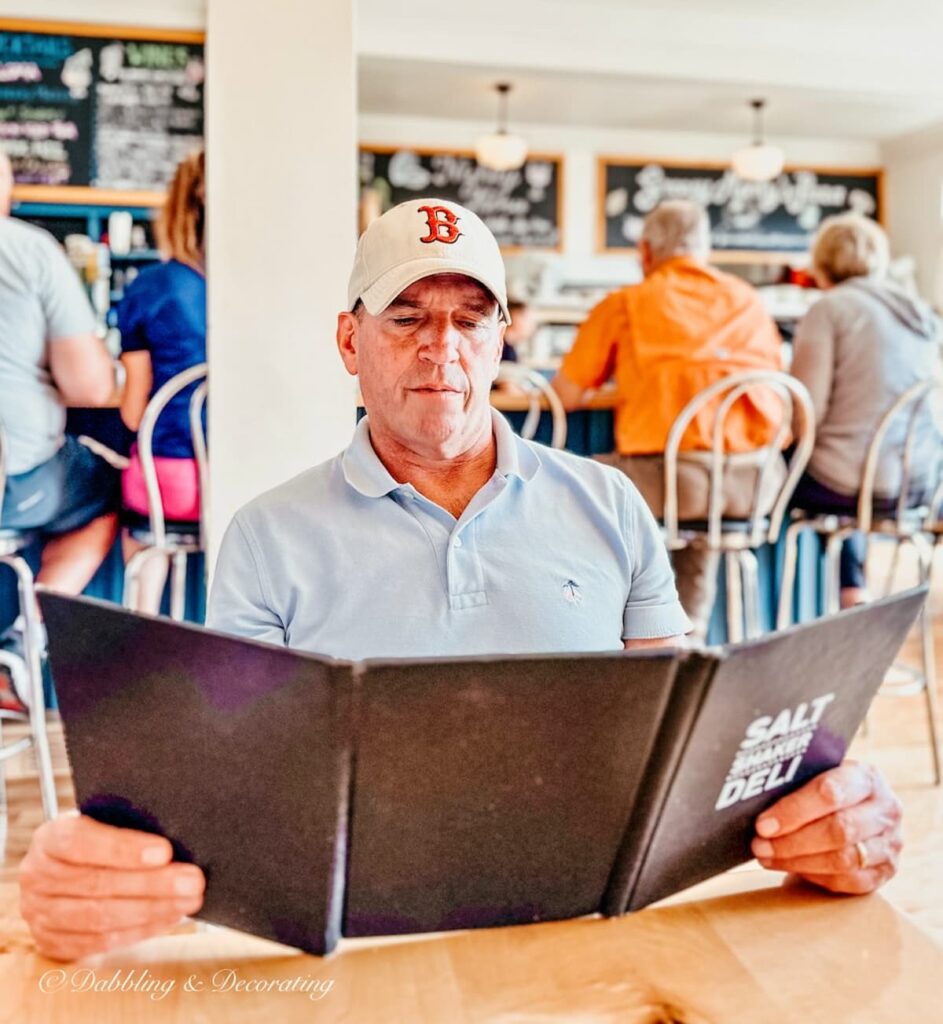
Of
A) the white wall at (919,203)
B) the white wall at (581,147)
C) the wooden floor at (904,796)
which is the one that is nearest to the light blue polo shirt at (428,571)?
the wooden floor at (904,796)

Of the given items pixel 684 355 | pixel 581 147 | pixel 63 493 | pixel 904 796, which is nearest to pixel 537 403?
pixel 684 355

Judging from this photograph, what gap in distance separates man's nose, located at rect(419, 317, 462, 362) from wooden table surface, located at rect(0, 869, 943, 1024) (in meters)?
0.65

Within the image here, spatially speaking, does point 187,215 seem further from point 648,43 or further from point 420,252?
point 648,43

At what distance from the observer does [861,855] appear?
2.73ft

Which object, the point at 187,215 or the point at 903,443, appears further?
the point at 903,443

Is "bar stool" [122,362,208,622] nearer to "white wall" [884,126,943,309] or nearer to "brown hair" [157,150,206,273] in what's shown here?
"brown hair" [157,150,206,273]

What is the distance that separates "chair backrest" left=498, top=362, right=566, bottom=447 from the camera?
2998 millimetres

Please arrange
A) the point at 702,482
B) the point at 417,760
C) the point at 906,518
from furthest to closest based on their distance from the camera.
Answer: the point at 906,518, the point at 702,482, the point at 417,760

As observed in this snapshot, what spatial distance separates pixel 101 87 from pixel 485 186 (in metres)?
3.14

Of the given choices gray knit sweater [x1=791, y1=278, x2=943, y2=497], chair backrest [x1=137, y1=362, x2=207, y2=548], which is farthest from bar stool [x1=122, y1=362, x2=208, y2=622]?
gray knit sweater [x1=791, y1=278, x2=943, y2=497]

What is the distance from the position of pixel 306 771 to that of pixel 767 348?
96.7 inches

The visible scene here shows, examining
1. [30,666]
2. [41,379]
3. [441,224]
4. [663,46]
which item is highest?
[663,46]

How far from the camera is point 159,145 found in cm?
469

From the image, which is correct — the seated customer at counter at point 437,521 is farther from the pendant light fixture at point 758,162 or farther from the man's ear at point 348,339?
the pendant light fixture at point 758,162
